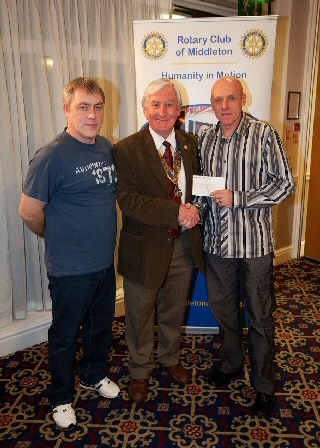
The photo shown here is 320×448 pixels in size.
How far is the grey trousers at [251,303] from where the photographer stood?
2.27m

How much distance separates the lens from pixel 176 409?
8.05 ft

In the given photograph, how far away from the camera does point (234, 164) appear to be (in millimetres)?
2215

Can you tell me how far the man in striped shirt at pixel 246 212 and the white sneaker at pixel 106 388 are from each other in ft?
2.73

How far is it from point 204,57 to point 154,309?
5.84ft

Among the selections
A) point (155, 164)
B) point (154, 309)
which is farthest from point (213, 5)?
point (154, 309)

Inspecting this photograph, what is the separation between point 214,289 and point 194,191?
0.63 metres

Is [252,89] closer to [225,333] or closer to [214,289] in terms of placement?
[214,289]

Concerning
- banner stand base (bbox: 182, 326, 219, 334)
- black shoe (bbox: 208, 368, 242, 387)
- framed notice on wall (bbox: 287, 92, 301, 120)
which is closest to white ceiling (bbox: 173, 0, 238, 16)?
framed notice on wall (bbox: 287, 92, 301, 120)

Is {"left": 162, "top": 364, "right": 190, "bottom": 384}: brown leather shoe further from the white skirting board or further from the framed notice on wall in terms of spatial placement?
the framed notice on wall

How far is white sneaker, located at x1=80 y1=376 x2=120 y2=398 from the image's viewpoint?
2.55 m

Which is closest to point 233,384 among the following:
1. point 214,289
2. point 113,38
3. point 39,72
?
point 214,289

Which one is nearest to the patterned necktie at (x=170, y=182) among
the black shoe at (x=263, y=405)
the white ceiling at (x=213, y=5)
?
the black shoe at (x=263, y=405)

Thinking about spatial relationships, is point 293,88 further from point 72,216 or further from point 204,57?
point 72,216

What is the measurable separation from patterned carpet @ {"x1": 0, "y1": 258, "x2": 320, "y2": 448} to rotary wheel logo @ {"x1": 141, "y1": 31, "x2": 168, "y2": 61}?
84.8 inches
